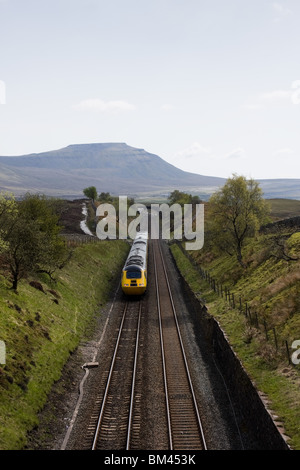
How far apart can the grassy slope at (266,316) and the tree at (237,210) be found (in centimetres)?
233

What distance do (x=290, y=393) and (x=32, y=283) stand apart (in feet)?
70.8

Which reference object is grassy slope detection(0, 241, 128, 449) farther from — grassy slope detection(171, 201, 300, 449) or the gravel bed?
grassy slope detection(171, 201, 300, 449)

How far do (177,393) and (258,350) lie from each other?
5567 mm

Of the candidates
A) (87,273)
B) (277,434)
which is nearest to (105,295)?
(87,273)

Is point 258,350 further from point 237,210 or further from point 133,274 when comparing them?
point 237,210

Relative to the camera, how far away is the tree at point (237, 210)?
1779 inches

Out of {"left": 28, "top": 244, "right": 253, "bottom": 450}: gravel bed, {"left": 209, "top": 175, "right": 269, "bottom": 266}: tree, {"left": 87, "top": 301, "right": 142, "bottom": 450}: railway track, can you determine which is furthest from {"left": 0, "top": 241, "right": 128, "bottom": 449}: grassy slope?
{"left": 209, "top": 175, "right": 269, "bottom": 266}: tree

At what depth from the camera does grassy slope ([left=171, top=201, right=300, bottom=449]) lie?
1811 centimetres

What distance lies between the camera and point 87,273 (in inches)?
1838

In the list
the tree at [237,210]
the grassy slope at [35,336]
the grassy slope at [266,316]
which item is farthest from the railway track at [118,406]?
the tree at [237,210]

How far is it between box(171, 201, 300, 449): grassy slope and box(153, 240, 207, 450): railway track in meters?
3.21

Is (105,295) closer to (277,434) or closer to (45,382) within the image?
(45,382)

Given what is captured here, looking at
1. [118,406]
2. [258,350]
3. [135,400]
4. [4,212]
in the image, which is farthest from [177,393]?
[4,212]

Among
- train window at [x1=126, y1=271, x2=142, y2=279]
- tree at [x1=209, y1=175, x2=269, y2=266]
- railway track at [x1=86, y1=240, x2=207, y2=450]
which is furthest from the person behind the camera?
tree at [x1=209, y1=175, x2=269, y2=266]
